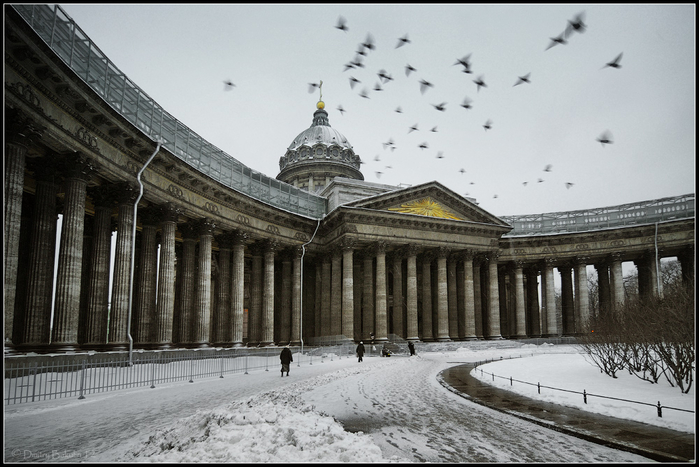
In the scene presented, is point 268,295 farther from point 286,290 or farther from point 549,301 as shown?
point 549,301

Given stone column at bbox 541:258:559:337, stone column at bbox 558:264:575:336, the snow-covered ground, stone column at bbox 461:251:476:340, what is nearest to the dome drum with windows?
stone column at bbox 461:251:476:340

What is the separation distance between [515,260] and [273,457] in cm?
5054

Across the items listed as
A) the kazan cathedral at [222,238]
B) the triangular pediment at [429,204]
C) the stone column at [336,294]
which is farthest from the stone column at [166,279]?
the stone column at [336,294]

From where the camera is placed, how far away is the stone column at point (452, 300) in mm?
46969

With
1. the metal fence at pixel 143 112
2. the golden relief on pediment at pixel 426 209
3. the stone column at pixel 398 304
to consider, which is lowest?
the stone column at pixel 398 304

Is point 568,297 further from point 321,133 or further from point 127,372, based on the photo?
point 127,372

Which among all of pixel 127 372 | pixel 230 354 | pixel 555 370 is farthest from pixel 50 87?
pixel 555 370

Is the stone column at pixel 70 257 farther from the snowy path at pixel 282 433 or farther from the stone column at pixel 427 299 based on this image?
the stone column at pixel 427 299

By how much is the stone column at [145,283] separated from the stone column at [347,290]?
54.0ft

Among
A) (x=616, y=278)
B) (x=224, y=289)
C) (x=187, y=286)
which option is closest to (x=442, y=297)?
(x=616, y=278)

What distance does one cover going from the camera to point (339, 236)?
42.6m

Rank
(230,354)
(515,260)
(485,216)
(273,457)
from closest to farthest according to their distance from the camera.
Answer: (273,457)
(230,354)
(485,216)
(515,260)

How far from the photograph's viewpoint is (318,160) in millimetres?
66812

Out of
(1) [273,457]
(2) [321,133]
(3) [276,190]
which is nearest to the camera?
(1) [273,457]
